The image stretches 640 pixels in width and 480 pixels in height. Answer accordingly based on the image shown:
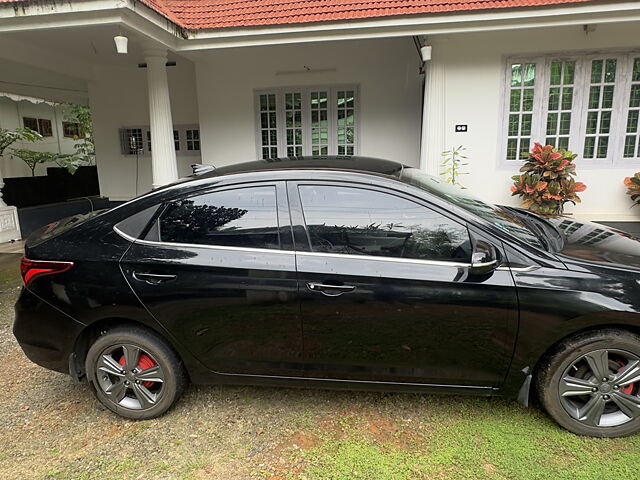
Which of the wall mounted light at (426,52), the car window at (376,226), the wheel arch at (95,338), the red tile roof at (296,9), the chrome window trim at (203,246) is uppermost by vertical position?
the red tile roof at (296,9)

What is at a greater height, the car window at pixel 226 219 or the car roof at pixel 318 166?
the car roof at pixel 318 166

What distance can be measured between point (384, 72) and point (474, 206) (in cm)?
629

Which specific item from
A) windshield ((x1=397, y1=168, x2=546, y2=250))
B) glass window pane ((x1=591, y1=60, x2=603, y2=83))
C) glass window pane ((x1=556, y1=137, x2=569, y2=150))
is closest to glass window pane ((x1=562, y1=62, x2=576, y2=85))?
glass window pane ((x1=591, y1=60, x2=603, y2=83))

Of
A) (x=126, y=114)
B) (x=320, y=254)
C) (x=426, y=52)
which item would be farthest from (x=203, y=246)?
(x=126, y=114)

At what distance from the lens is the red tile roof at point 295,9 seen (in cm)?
616

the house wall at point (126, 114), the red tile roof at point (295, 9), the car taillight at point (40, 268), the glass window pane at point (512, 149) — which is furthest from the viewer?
the house wall at point (126, 114)

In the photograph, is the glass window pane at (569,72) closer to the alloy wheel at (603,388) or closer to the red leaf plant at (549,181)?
the red leaf plant at (549,181)

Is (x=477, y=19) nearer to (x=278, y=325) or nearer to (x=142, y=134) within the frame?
(x=278, y=325)

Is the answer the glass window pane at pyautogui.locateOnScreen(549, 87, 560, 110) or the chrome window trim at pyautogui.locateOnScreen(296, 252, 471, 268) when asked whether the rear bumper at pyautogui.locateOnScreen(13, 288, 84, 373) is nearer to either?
the chrome window trim at pyautogui.locateOnScreen(296, 252, 471, 268)

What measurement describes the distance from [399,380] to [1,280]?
226 inches

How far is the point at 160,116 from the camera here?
7.45 meters

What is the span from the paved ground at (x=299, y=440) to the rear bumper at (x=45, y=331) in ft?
1.44

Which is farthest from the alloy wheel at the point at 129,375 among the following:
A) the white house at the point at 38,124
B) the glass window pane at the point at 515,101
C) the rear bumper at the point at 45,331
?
the white house at the point at 38,124

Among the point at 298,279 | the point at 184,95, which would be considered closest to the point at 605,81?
the point at 298,279
